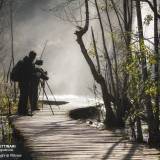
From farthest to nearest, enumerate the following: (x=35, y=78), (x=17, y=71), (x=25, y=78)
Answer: (x=35, y=78) → (x=25, y=78) → (x=17, y=71)

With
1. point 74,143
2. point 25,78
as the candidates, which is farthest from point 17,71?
point 74,143

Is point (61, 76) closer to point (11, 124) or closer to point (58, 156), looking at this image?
point (11, 124)

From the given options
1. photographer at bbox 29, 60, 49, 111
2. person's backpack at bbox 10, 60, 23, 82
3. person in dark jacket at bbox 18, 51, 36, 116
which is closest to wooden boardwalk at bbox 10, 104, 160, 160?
person's backpack at bbox 10, 60, 23, 82

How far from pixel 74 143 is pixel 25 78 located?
6.73m

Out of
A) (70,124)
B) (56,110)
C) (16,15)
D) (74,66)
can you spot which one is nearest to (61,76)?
(74,66)

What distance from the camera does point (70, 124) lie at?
15617mm

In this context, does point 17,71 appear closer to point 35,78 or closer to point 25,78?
point 25,78

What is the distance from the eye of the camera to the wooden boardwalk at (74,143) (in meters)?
10.3

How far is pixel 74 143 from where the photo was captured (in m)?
11.8

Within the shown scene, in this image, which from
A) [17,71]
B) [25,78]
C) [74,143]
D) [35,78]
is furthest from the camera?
[35,78]

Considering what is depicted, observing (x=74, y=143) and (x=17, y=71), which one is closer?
(x=74, y=143)

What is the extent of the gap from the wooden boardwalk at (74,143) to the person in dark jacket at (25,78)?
2190mm

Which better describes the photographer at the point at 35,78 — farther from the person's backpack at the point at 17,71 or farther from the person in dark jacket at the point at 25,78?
the person's backpack at the point at 17,71

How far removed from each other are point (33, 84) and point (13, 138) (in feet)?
17.0
